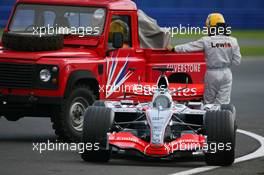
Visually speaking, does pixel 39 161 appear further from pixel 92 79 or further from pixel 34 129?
pixel 34 129

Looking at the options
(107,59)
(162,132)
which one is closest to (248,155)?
(162,132)

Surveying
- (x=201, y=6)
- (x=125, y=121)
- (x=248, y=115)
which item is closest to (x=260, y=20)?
(x=201, y=6)

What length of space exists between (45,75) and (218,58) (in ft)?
7.69

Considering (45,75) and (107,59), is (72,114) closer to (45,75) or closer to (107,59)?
(45,75)

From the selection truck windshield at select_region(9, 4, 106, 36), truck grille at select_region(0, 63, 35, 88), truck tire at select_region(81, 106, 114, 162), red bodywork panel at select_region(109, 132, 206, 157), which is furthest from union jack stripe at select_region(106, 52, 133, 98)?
red bodywork panel at select_region(109, 132, 206, 157)

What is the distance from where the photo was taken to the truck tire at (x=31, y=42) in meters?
15.7

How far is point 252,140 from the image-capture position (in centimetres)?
1623

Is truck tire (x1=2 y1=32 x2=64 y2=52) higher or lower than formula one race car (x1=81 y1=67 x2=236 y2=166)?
higher

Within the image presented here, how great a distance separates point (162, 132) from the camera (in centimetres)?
1280

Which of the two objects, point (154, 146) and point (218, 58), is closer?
point (154, 146)

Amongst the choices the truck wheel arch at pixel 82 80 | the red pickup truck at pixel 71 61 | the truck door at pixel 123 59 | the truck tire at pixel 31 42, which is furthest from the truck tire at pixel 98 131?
the truck door at pixel 123 59

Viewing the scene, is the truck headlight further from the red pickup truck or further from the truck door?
the truck door

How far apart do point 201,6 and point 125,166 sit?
3327cm

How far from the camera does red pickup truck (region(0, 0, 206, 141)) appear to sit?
15.5 m
